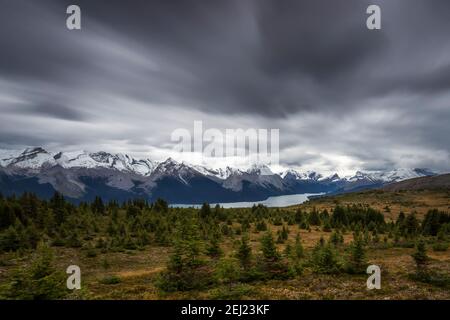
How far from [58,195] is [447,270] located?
71.9 meters

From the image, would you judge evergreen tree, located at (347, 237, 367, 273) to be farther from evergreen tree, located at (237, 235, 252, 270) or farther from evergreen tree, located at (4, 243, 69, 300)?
evergreen tree, located at (4, 243, 69, 300)

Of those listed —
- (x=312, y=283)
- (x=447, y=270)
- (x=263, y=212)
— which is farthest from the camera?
(x=263, y=212)

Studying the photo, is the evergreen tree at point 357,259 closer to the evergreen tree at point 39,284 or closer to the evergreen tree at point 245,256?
the evergreen tree at point 245,256

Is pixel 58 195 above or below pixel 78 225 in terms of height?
above

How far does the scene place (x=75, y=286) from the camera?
704 inches

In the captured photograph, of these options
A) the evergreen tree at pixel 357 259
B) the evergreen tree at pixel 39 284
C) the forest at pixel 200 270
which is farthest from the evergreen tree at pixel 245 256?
the evergreen tree at pixel 39 284

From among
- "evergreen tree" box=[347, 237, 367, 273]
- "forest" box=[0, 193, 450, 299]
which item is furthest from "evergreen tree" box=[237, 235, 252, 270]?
"evergreen tree" box=[347, 237, 367, 273]

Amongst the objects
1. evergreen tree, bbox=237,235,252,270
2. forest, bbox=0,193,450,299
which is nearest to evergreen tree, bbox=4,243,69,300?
forest, bbox=0,193,450,299

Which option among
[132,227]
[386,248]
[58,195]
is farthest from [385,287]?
[58,195]

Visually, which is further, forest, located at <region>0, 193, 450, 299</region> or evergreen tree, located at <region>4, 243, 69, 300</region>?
forest, located at <region>0, 193, 450, 299</region>

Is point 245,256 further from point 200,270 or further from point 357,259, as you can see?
point 357,259

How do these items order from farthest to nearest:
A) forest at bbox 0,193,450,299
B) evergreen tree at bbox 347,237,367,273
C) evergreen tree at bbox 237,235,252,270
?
evergreen tree at bbox 347,237,367,273 < evergreen tree at bbox 237,235,252,270 < forest at bbox 0,193,450,299

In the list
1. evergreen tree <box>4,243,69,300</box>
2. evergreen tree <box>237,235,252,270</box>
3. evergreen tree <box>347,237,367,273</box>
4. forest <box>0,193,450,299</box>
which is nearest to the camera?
evergreen tree <box>4,243,69,300</box>
